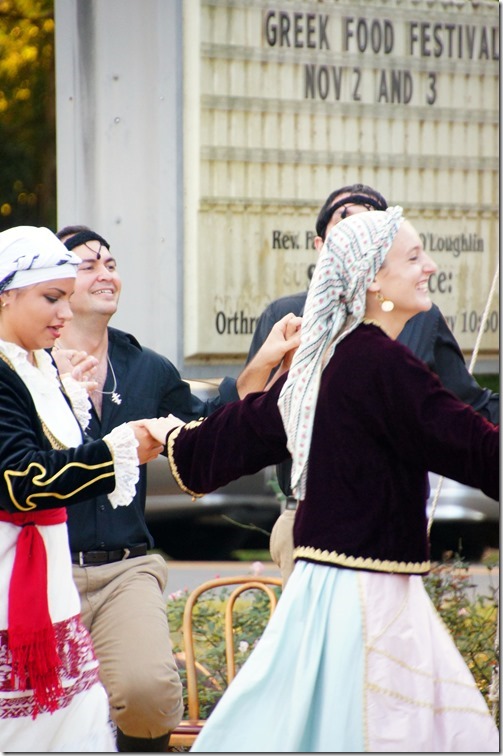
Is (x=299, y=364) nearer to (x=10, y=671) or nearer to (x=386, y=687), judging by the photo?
(x=386, y=687)

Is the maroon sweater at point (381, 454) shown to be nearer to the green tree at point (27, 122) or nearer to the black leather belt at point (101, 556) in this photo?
the black leather belt at point (101, 556)

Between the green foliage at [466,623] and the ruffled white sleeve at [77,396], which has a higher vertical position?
the ruffled white sleeve at [77,396]

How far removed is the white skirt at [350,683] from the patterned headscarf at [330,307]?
0.31m

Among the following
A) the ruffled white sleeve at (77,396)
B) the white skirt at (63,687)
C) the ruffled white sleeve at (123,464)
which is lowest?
the white skirt at (63,687)

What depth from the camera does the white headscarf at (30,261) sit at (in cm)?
350

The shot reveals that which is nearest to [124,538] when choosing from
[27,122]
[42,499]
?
[42,499]

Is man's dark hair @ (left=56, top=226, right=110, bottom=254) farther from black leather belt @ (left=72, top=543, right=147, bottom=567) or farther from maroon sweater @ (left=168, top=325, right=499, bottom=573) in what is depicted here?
maroon sweater @ (left=168, top=325, right=499, bottom=573)

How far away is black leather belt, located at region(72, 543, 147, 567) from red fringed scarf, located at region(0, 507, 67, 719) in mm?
921

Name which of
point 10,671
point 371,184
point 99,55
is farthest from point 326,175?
point 10,671

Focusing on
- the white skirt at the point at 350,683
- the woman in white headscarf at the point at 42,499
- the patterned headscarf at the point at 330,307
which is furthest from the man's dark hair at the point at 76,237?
the white skirt at the point at 350,683

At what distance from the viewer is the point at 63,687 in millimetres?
3420

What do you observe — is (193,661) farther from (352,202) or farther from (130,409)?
(352,202)

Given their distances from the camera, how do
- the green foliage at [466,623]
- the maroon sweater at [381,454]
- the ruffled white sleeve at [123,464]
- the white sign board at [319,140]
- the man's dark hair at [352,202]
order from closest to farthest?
the maroon sweater at [381,454], the ruffled white sleeve at [123,464], the man's dark hair at [352,202], the green foliage at [466,623], the white sign board at [319,140]

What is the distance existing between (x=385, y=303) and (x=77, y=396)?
44.2 inches
